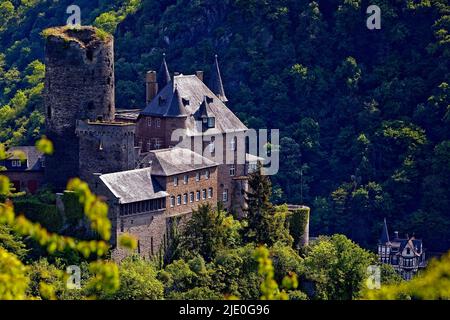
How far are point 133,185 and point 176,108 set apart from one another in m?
7.62

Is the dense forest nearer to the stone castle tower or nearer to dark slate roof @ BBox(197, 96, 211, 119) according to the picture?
dark slate roof @ BBox(197, 96, 211, 119)

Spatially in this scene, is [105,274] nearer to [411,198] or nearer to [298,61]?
[411,198]

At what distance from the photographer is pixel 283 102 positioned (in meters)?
125

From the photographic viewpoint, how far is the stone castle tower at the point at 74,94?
70.8 m

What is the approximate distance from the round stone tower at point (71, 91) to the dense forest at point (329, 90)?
125 feet

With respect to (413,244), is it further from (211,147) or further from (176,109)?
(176,109)

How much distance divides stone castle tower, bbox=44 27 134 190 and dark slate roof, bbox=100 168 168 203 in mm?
2935

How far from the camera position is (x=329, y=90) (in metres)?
127

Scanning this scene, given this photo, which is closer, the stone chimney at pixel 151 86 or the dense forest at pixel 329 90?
the stone chimney at pixel 151 86

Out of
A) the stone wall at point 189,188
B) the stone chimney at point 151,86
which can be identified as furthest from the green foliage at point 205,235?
the stone chimney at point 151,86

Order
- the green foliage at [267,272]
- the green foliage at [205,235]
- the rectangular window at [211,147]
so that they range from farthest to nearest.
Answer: the rectangular window at [211,147] → the green foliage at [205,235] → the green foliage at [267,272]

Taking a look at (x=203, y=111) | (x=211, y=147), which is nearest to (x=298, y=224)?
(x=211, y=147)

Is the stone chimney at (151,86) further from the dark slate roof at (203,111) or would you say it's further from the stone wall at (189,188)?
the stone wall at (189,188)

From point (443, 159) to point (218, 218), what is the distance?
4838 cm
